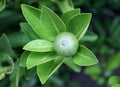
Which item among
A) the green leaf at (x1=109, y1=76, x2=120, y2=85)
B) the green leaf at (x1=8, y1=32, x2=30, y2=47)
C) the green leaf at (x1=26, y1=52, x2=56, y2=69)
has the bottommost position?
the green leaf at (x1=109, y1=76, x2=120, y2=85)

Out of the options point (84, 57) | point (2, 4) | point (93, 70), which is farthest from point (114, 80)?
point (93, 70)

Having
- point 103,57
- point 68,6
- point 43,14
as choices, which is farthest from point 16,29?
point 103,57

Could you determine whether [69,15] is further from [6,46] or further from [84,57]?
[6,46]

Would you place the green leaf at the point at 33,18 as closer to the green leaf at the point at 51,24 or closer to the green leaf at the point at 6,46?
the green leaf at the point at 51,24

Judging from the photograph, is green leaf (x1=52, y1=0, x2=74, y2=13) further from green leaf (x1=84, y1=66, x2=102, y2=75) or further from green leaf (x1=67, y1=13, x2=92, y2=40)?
green leaf (x1=84, y1=66, x2=102, y2=75)

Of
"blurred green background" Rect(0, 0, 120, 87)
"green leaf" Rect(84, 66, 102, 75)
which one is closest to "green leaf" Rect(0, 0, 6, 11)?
"blurred green background" Rect(0, 0, 120, 87)

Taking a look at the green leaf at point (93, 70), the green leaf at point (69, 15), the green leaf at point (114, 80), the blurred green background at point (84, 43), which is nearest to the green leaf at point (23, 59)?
the blurred green background at point (84, 43)
